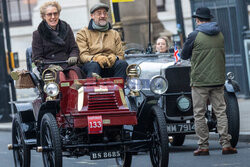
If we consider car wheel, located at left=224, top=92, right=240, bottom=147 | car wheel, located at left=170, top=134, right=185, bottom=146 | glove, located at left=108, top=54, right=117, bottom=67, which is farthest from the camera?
car wheel, located at left=170, top=134, right=185, bottom=146

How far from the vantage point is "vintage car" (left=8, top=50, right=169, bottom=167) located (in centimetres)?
923

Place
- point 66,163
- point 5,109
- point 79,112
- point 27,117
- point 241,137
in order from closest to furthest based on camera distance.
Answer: point 79,112
point 27,117
point 66,163
point 241,137
point 5,109

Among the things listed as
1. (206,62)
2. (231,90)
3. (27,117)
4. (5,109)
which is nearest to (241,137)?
(231,90)

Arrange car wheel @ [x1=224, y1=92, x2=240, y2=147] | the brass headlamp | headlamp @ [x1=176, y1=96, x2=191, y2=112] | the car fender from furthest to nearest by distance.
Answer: headlamp @ [x1=176, y1=96, x2=191, y2=112] < car wheel @ [x1=224, y1=92, x2=240, y2=147] < the car fender < the brass headlamp

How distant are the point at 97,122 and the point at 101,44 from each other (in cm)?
149

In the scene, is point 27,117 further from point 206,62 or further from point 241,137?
point 241,137

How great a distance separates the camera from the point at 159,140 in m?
9.38

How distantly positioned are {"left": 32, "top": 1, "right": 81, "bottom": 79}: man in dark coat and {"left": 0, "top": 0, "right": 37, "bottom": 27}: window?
2380cm

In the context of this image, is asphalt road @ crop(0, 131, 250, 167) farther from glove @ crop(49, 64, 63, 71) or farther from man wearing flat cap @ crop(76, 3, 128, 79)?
glove @ crop(49, 64, 63, 71)

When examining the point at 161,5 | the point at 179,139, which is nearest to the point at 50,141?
the point at 179,139

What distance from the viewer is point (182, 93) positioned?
12.3m

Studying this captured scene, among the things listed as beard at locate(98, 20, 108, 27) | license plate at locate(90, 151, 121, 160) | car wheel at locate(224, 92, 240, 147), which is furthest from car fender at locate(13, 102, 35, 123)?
car wheel at locate(224, 92, 240, 147)

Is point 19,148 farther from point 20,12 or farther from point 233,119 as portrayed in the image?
point 20,12

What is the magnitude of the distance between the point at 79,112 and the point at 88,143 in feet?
1.21
